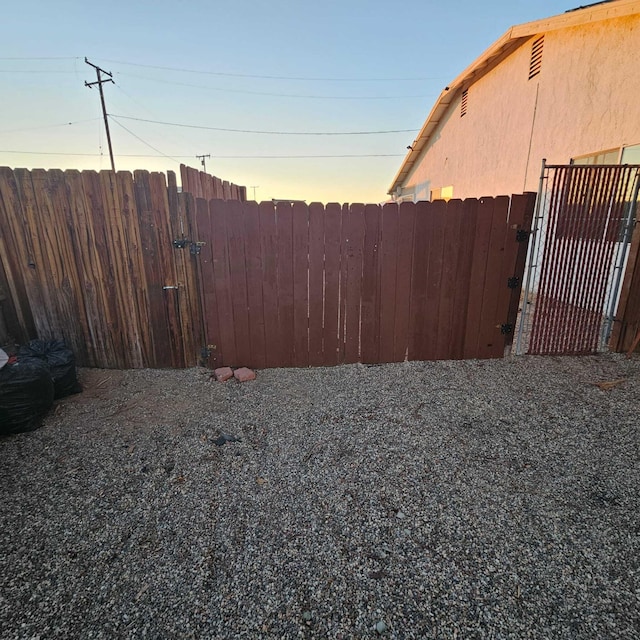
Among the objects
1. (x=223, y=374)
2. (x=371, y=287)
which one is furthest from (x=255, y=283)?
(x=371, y=287)

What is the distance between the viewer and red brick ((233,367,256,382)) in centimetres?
377

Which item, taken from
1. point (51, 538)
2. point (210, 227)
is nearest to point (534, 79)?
point (210, 227)

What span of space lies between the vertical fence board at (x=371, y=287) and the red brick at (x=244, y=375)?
1285mm

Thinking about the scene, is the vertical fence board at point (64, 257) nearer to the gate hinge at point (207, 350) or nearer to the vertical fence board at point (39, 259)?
the vertical fence board at point (39, 259)

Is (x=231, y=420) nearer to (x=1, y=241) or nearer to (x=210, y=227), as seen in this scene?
(x=210, y=227)

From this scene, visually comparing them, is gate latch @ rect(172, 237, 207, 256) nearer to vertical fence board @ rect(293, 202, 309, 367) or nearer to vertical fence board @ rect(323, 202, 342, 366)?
vertical fence board @ rect(293, 202, 309, 367)

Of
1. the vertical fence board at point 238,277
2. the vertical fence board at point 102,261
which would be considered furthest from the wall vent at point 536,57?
the vertical fence board at point 102,261

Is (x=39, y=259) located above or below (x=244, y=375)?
above

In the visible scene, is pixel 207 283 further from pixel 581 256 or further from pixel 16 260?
pixel 581 256

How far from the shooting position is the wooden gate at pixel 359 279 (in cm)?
372

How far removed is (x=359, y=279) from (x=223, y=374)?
1809mm

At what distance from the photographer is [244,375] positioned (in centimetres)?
380

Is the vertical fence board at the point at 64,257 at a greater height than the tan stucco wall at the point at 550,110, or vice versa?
the tan stucco wall at the point at 550,110

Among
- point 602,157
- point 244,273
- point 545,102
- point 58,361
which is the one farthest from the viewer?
point 545,102
